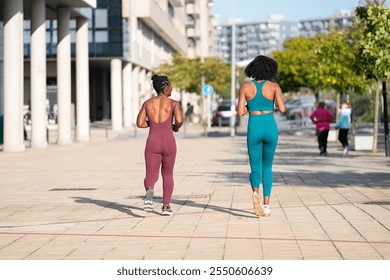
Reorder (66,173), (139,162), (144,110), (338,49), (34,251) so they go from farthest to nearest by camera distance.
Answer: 1. (338,49)
2. (139,162)
3. (66,173)
4. (144,110)
5. (34,251)

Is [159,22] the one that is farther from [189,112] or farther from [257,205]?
[257,205]

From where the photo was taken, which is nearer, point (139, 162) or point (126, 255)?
point (126, 255)

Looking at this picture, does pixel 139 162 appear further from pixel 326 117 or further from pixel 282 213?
pixel 282 213

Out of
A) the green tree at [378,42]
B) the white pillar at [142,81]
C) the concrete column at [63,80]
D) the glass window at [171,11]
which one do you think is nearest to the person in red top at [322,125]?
the green tree at [378,42]

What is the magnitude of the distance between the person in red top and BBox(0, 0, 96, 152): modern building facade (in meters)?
9.46

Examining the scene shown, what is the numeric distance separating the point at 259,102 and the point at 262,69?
395 millimetres

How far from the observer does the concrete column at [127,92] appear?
60969 millimetres

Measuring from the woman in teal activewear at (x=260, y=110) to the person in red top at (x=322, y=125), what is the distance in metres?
16.5

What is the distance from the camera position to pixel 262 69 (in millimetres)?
10891

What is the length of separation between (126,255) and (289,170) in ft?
42.4

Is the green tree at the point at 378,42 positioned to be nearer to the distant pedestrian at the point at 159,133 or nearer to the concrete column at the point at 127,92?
the distant pedestrian at the point at 159,133

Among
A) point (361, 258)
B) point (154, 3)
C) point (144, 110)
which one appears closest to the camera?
point (361, 258)

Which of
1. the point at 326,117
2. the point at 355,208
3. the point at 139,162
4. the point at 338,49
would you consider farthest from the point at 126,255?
the point at 338,49
